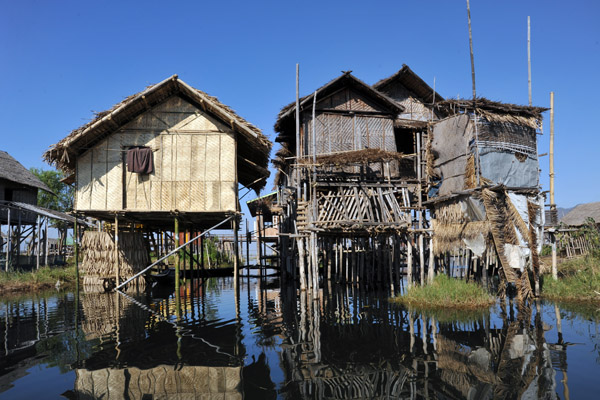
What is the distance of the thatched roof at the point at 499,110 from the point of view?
1622cm

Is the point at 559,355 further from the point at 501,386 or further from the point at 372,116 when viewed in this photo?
the point at 372,116

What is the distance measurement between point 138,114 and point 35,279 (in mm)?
10815

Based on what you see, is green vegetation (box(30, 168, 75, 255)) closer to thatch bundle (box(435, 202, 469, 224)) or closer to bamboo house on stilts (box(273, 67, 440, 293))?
bamboo house on stilts (box(273, 67, 440, 293))

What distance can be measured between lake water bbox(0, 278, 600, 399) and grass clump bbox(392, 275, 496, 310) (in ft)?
1.92

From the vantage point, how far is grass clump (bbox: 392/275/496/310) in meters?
12.5

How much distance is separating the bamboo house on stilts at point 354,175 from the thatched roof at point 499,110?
9.15 feet

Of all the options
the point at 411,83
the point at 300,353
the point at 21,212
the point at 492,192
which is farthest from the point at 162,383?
the point at 21,212

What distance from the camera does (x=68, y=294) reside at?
58.0 ft

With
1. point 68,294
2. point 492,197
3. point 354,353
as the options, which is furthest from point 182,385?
point 68,294

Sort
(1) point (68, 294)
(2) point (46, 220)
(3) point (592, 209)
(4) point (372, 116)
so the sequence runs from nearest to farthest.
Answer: (1) point (68, 294), (4) point (372, 116), (2) point (46, 220), (3) point (592, 209)

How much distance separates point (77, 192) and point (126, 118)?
3.15 metres

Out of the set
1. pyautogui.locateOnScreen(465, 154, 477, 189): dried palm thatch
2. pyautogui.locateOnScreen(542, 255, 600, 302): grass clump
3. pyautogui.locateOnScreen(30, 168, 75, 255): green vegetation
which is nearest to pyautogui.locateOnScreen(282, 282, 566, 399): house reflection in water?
pyautogui.locateOnScreen(542, 255, 600, 302): grass clump

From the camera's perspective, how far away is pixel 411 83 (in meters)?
22.6

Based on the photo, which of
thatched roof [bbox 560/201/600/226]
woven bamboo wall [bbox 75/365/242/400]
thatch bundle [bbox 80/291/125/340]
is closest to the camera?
woven bamboo wall [bbox 75/365/242/400]
